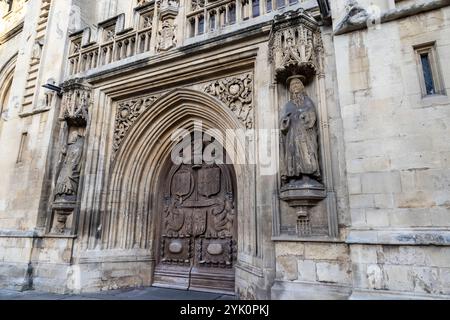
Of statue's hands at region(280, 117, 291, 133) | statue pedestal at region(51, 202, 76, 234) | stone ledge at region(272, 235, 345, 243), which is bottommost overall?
stone ledge at region(272, 235, 345, 243)

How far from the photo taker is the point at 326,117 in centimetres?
411

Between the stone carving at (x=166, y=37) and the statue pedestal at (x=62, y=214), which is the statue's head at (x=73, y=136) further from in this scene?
the stone carving at (x=166, y=37)

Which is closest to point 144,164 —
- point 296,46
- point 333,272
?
point 296,46

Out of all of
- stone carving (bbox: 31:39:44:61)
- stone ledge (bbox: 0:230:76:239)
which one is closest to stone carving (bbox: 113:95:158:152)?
stone ledge (bbox: 0:230:76:239)

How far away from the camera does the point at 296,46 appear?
429 centimetres

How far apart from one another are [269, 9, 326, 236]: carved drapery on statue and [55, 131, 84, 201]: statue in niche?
4.21 metres

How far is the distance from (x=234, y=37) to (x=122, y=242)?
434cm

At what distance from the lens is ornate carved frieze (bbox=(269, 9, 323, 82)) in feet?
13.9

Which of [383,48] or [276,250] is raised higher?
[383,48]

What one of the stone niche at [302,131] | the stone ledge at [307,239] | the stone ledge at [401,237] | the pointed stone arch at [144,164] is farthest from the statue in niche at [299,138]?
the pointed stone arch at [144,164]

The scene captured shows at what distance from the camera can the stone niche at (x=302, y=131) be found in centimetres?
389

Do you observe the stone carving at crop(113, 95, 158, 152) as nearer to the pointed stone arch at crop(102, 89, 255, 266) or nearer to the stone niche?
the pointed stone arch at crop(102, 89, 255, 266)
